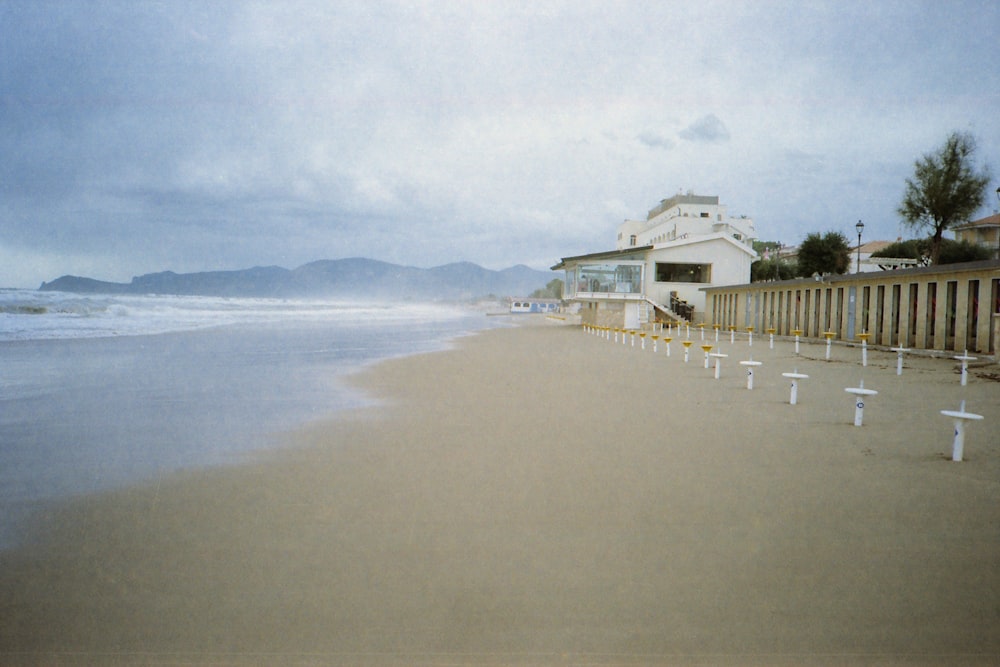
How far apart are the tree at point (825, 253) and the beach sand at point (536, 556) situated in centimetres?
5215

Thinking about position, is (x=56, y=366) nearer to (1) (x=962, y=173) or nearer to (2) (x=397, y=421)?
(2) (x=397, y=421)

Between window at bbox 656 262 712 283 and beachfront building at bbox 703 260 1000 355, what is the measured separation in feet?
49.5

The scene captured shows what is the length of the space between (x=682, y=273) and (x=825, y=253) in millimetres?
15157

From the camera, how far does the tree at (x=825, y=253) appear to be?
55500 millimetres

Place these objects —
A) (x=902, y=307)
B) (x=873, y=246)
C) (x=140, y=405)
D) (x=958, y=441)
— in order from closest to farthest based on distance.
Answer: (x=958, y=441)
(x=140, y=405)
(x=902, y=307)
(x=873, y=246)

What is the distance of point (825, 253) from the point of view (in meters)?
55.6

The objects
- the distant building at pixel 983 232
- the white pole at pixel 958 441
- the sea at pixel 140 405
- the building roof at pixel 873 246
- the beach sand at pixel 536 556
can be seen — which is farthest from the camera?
the building roof at pixel 873 246

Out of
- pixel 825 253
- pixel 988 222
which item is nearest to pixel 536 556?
pixel 825 253

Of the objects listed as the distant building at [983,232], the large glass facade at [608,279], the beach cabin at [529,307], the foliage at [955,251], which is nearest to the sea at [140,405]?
the large glass facade at [608,279]

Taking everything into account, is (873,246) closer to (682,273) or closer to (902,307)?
(682,273)

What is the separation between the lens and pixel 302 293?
186 metres

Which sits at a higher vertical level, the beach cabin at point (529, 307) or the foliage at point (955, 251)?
the foliage at point (955, 251)

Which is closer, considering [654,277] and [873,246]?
[654,277]

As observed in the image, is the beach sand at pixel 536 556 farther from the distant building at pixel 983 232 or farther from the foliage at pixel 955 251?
the distant building at pixel 983 232
